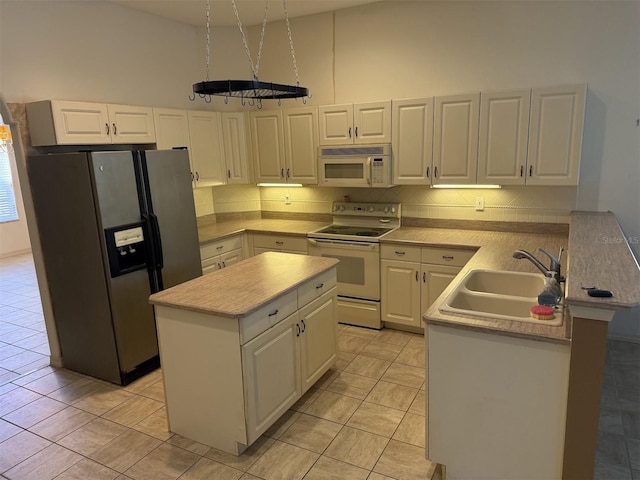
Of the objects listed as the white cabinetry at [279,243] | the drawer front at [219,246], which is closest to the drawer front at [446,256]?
the white cabinetry at [279,243]

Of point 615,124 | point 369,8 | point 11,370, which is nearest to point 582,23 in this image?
point 615,124

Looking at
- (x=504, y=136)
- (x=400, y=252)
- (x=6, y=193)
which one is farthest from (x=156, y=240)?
(x=6, y=193)

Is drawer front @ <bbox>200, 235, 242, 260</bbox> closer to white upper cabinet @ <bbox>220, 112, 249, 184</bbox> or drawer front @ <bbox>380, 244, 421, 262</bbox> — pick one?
white upper cabinet @ <bbox>220, 112, 249, 184</bbox>

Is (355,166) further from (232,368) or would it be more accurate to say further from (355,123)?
(232,368)

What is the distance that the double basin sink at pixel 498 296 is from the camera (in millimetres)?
2090

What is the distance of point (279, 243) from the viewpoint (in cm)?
445

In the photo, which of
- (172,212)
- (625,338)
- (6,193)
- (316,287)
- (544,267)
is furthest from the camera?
(6,193)

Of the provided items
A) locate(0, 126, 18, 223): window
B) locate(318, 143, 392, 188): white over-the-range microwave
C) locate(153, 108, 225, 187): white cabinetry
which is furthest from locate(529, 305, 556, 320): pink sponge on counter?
locate(0, 126, 18, 223): window

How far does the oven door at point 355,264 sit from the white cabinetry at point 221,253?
81 centimetres

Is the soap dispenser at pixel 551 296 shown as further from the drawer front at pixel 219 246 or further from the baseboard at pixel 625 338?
the drawer front at pixel 219 246

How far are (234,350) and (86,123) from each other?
228 centimetres

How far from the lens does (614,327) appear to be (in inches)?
146

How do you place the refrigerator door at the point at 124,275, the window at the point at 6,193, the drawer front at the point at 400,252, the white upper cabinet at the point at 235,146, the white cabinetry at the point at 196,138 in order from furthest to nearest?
the window at the point at 6,193
the white upper cabinet at the point at 235,146
the white cabinetry at the point at 196,138
the drawer front at the point at 400,252
the refrigerator door at the point at 124,275

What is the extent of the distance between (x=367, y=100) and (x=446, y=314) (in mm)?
2834
